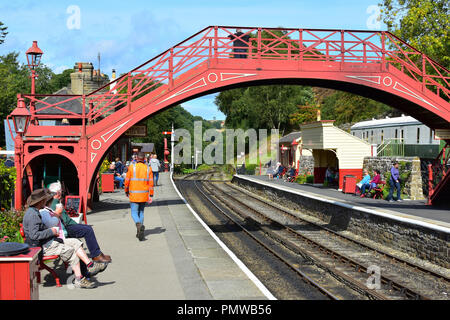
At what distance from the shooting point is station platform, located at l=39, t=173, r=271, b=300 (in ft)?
23.5

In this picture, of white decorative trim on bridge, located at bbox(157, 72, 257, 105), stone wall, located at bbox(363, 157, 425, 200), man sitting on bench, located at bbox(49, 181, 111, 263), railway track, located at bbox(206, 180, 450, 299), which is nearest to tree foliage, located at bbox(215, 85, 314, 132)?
stone wall, located at bbox(363, 157, 425, 200)

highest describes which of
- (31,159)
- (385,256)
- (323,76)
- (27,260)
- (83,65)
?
(83,65)

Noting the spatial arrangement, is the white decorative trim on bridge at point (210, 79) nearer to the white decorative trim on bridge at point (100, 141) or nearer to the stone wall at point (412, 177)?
the white decorative trim on bridge at point (100, 141)

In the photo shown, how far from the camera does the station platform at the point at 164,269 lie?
7.17 m

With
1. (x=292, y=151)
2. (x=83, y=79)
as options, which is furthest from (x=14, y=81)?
(x=292, y=151)

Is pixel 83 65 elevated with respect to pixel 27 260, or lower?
elevated

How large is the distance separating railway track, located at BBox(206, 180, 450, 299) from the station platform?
2569 millimetres

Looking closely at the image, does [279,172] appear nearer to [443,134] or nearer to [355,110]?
[443,134]

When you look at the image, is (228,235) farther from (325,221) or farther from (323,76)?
(323,76)

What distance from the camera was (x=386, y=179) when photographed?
24.2 meters

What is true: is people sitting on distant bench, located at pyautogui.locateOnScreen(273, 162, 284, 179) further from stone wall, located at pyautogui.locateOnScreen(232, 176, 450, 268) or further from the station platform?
the station platform

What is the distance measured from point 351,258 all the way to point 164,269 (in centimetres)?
571

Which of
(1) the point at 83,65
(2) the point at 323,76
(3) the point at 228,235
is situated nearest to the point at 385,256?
(3) the point at 228,235
